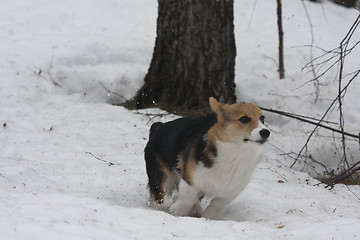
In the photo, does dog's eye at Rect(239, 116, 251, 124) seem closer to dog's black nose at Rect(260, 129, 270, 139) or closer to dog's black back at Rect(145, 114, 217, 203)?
dog's black nose at Rect(260, 129, 270, 139)

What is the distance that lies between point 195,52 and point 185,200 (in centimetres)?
341

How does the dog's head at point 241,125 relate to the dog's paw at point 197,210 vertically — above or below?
above

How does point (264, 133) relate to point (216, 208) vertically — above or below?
above

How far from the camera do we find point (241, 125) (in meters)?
4.32

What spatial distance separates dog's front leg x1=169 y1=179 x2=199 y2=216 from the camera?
458 centimetres

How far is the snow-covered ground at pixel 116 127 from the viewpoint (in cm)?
388

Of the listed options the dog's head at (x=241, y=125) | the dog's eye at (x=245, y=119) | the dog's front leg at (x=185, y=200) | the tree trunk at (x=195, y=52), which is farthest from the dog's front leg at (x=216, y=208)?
the tree trunk at (x=195, y=52)

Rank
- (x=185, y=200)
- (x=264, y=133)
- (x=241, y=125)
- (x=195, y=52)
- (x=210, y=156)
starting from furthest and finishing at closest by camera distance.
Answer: (x=195, y=52) < (x=185, y=200) < (x=210, y=156) < (x=241, y=125) < (x=264, y=133)

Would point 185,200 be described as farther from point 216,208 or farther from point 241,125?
point 241,125

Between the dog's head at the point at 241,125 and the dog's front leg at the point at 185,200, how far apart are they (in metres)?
0.58

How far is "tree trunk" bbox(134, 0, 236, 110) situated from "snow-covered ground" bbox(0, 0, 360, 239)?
27.2 inches

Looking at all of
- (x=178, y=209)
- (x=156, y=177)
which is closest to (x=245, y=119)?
(x=178, y=209)

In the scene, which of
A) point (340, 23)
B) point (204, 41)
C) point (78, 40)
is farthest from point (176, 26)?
point (340, 23)

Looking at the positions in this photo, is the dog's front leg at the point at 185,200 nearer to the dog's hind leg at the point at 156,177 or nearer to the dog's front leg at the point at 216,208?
the dog's front leg at the point at 216,208
